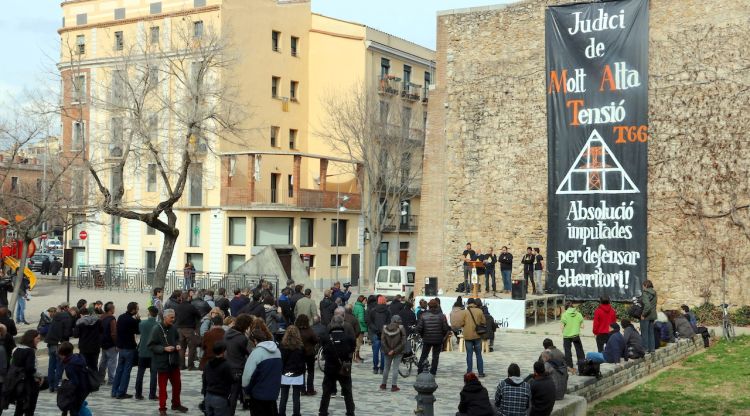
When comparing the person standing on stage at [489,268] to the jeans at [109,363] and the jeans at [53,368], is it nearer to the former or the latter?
the jeans at [109,363]

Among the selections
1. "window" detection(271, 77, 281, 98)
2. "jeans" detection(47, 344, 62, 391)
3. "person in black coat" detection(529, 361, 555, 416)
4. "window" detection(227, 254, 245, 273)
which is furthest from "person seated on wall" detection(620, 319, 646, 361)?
"window" detection(271, 77, 281, 98)

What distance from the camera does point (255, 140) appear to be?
162ft

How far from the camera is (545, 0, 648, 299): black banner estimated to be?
3050 centimetres

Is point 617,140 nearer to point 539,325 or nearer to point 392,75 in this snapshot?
point 539,325

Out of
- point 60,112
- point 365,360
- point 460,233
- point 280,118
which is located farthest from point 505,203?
point 280,118

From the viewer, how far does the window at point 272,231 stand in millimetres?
48000

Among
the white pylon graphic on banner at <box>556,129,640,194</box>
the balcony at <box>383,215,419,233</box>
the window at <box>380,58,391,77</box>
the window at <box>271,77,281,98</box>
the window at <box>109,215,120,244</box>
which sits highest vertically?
the window at <box>380,58,391,77</box>

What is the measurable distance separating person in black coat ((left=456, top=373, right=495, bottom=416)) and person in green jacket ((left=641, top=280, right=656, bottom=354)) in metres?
10.2

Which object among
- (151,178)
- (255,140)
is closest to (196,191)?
(151,178)

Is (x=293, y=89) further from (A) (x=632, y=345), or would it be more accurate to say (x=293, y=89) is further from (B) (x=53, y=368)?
(B) (x=53, y=368)

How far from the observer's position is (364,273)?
53500 mm

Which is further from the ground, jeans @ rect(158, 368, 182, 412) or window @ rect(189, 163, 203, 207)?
window @ rect(189, 163, 203, 207)

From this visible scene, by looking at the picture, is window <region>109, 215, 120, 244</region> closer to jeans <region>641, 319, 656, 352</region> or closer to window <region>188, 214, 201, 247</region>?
window <region>188, 214, 201, 247</region>

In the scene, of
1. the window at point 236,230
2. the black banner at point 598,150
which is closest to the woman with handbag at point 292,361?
the black banner at point 598,150
